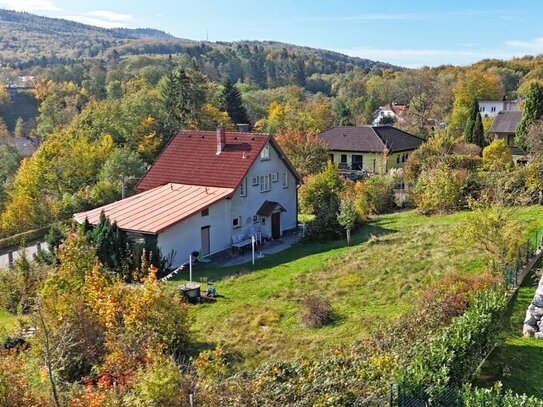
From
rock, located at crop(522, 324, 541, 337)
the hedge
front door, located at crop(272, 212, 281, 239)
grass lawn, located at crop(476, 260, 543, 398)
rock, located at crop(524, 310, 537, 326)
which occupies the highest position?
rock, located at crop(524, 310, 537, 326)

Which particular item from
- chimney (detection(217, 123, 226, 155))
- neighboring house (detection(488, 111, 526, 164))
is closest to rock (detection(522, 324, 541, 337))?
chimney (detection(217, 123, 226, 155))

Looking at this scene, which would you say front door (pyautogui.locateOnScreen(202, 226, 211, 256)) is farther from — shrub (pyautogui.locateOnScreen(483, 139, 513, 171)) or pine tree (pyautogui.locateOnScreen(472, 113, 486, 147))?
pine tree (pyautogui.locateOnScreen(472, 113, 486, 147))

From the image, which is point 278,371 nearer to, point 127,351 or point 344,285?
point 127,351

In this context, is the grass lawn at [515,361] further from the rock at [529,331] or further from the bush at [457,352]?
the bush at [457,352]

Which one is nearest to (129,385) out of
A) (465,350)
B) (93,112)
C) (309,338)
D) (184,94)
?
(309,338)

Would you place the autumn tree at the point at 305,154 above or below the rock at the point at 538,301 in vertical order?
above

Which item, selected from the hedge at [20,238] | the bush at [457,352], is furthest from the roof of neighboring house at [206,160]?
the bush at [457,352]

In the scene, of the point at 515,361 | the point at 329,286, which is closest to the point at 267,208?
the point at 329,286
